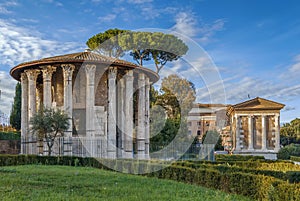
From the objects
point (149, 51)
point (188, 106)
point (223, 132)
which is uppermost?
point (149, 51)

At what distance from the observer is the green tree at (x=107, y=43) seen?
126ft

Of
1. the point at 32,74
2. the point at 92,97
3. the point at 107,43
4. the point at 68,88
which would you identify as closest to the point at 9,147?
the point at 32,74

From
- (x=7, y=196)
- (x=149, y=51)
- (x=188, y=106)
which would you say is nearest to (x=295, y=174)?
(x=7, y=196)

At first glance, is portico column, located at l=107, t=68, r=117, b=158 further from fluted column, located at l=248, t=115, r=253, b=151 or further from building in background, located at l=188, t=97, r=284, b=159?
fluted column, located at l=248, t=115, r=253, b=151

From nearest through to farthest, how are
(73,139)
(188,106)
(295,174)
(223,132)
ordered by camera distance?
(295,174), (73,139), (188,106), (223,132)

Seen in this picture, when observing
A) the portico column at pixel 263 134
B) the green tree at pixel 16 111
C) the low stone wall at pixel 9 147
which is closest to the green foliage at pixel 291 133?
the portico column at pixel 263 134

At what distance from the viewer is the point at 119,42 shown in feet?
123

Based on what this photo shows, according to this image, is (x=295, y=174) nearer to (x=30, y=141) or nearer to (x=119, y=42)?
(x=30, y=141)

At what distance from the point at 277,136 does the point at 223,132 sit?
17.5 meters

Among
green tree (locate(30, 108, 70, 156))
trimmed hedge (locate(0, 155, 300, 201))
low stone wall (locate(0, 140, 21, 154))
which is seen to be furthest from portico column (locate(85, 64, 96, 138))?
low stone wall (locate(0, 140, 21, 154))

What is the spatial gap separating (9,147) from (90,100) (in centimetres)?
788

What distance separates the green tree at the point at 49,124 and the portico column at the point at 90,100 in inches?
73.9

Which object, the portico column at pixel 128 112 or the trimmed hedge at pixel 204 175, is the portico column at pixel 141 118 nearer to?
the portico column at pixel 128 112

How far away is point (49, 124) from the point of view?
20.9 metres
